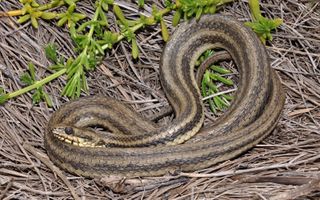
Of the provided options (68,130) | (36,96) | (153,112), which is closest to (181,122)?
(153,112)

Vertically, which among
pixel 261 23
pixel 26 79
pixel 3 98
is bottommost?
pixel 3 98

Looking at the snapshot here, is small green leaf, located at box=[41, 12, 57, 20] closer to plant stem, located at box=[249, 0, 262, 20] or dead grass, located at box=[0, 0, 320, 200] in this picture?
dead grass, located at box=[0, 0, 320, 200]

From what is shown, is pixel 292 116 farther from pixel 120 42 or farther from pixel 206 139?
pixel 120 42

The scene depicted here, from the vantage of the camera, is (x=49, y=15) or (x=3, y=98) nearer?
(x=3, y=98)

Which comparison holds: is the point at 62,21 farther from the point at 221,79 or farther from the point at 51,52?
the point at 221,79

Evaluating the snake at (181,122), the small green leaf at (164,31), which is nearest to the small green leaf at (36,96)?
the snake at (181,122)

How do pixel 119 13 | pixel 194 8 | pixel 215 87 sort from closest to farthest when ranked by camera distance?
pixel 194 8, pixel 119 13, pixel 215 87

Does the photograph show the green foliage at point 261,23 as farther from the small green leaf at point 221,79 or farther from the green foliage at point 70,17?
the green foliage at point 70,17
